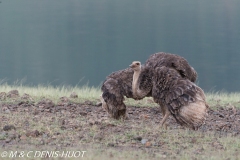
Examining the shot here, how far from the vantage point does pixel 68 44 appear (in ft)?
214

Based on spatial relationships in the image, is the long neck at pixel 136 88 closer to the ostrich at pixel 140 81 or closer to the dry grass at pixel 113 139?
the ostrich at pixel 140 81

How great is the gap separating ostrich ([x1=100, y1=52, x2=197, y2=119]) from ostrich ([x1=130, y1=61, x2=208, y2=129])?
0.17 meters

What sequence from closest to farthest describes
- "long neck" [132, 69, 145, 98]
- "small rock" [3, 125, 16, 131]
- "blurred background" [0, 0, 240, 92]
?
"small rock" [3, 125, 16, 131], "long neck" [132, 69, 145, 98], "blurred background" [0, 0, 240, 92]

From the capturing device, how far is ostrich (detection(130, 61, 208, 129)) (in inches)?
362

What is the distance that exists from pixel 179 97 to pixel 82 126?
1472 millimetres

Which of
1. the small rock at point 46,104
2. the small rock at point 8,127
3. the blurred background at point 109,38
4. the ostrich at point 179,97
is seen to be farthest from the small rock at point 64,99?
the blurred background at point 109,38

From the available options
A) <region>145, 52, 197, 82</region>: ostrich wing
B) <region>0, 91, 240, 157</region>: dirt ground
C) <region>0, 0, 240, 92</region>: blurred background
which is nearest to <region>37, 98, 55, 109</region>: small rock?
<region>0, 91, 240, 157</region>: dirt ground

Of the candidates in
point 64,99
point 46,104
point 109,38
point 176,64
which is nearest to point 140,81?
point 176,64

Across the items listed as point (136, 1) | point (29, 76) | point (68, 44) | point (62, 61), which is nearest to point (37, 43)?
point (68, 44)

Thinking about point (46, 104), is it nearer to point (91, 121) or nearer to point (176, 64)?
point (91, 121)

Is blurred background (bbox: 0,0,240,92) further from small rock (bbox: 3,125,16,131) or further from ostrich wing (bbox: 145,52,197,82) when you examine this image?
small rock (bbox: 3,125,16,131)

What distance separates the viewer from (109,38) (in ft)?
208

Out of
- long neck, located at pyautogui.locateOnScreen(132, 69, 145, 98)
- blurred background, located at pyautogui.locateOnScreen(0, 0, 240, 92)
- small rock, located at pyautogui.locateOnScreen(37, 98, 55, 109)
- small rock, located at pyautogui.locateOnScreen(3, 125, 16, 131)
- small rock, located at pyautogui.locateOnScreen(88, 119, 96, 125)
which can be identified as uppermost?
long neck, located at pyautogui.locateOnScreen(132, 69, 145, 98)

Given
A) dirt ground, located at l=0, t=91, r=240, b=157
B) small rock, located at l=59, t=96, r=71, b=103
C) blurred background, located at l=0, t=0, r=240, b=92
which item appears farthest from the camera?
blurred background, located at l=0, t=0, r=240, b=92
